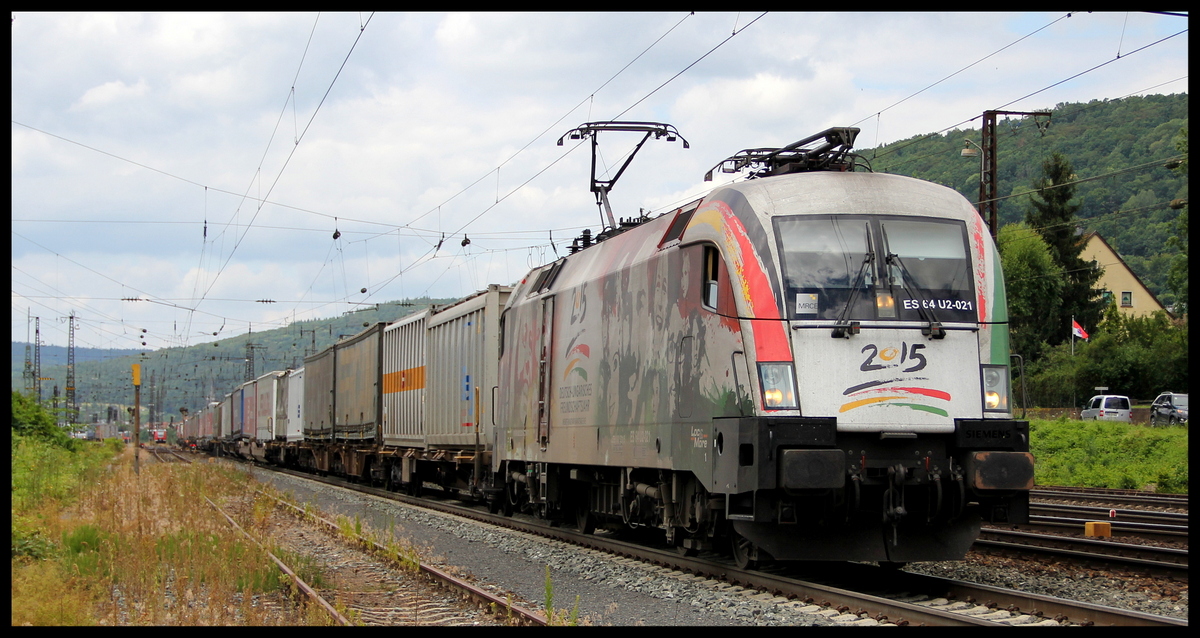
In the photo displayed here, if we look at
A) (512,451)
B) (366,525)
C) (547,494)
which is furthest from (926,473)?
(366,525)

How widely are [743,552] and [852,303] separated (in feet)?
8.85

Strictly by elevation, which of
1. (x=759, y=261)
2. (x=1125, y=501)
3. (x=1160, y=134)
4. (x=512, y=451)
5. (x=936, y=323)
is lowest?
(x=1125, y=501)

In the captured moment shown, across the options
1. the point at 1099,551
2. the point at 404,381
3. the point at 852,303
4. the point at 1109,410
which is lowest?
the point at 1099,551

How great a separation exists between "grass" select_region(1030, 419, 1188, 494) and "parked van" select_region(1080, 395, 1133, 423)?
8.64 metres

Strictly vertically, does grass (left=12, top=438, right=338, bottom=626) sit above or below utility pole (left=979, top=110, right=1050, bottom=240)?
below

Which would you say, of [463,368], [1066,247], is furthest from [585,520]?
[1066,247]

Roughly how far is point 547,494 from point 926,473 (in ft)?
21.3

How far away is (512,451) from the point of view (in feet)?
51.2

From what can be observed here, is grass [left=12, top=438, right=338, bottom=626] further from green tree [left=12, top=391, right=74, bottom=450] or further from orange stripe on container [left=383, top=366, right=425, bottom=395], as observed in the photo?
green tree [left=12, top=391, right=74, bottom=450]

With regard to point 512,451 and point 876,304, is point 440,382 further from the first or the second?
point 876,304

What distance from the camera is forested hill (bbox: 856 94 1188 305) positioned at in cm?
6556

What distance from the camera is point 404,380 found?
23.8m

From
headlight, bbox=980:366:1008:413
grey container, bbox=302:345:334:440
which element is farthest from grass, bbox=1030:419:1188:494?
grey container, bbox=302:345:334:440

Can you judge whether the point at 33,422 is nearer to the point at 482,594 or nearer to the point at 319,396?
the point at 319,396
